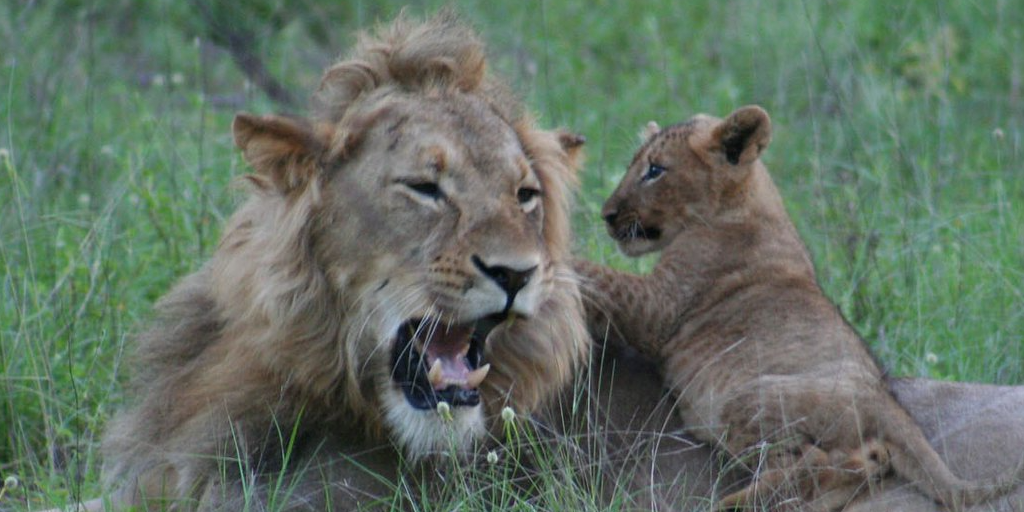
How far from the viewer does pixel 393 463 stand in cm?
339

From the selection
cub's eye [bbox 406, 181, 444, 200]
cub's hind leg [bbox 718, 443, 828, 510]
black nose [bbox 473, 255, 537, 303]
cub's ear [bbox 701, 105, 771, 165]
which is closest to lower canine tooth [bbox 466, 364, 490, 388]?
black nose [bbox 473, 255, 537, 303]

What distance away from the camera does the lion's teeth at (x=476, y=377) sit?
10.7 feet

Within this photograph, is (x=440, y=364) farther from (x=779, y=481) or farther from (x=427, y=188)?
(x=779, y=481)

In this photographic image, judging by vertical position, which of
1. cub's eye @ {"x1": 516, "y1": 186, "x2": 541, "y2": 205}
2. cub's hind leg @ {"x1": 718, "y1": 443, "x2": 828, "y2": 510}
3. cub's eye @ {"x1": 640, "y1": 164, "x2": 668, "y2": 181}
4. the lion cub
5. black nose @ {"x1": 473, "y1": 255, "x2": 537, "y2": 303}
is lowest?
cub's hind leg @ {"x1": 718, "y1": 443, "x2": 828, "y2": 510}

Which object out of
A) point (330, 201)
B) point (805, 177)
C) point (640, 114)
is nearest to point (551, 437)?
point (330, 201)

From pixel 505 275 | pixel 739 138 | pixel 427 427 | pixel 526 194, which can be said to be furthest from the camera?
pixel 739 138

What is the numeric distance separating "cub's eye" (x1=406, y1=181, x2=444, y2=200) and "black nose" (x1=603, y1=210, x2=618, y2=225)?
112 centimetres

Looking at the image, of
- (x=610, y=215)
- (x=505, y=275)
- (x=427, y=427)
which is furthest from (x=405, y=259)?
(x=610, y=215)

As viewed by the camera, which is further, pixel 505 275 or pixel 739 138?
pixel 739 138

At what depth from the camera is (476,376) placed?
326cm

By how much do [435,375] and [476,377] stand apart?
0.32 feet

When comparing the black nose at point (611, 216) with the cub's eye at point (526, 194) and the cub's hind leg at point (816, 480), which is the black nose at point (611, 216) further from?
the cub's hind leg at point (816, 480)

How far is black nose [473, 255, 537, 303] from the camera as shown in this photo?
3.14 metres

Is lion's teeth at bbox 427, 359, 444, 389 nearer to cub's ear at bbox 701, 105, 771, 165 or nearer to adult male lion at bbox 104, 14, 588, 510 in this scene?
adult male lion at bbox 104, 14, 588, 510
